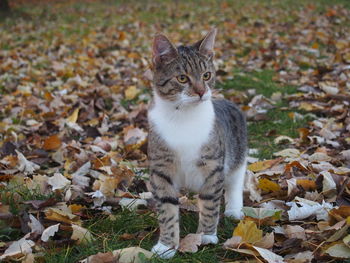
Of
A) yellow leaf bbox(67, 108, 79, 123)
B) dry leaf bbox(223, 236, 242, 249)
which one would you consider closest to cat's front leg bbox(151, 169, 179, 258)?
dry leaf bbox(223, 236, 242, 249)

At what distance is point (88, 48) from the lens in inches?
375

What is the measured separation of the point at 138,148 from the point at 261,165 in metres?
1.25

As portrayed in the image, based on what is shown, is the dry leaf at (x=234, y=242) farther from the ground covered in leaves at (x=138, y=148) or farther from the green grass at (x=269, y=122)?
the green grass at (x=269, y=122)

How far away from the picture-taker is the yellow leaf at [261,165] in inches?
144

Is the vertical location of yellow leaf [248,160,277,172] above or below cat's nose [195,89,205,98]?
below

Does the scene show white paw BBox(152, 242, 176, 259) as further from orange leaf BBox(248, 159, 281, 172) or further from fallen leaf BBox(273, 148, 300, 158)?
fallen leaf BBox(273, 148, 300, 158)

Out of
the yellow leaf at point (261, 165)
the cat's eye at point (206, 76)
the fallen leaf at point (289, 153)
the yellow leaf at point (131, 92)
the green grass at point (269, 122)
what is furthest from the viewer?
the yellow leaf at point (131, 92)

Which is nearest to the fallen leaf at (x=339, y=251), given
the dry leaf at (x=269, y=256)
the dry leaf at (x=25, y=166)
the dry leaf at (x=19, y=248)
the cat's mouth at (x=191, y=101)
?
the dry leaf at (x=269, y=256)

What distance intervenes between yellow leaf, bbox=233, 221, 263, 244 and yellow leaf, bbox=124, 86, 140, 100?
144 inches

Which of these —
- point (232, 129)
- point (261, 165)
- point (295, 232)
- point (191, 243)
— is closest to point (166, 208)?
point (191, 243)

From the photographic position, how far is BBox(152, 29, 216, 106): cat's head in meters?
2.68

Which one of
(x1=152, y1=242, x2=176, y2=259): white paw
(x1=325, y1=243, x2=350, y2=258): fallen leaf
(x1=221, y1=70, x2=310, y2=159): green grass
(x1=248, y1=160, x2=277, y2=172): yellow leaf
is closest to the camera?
(x1=325, y1=243, x2=350, y2=258): fallen leaf

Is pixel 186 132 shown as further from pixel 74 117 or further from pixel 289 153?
pixel 74 117

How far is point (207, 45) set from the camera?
9.57 feet
